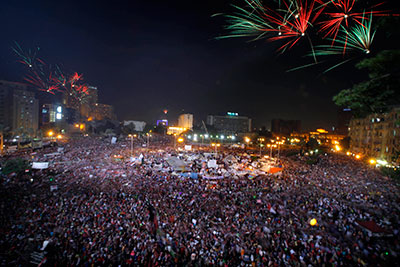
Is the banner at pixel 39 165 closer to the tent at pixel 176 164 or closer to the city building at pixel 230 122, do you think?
the tent at pixel 176 164

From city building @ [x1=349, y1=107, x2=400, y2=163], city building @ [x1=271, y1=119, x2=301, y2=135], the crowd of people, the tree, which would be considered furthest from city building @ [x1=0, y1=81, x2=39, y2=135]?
city building @ [x1=271, y1=119, x2=301, y2=135]

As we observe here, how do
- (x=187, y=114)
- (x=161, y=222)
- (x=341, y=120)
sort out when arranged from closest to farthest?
(x=161, y=222) → (x=341, y=120) → (x=187, y=114)

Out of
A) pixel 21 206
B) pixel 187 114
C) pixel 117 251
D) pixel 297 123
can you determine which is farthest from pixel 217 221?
pixel 297 123

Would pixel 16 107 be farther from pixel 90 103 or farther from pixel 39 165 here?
pixel 90 103

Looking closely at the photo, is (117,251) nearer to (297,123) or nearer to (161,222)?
(161,222)

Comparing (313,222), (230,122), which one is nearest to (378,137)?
(313,222)

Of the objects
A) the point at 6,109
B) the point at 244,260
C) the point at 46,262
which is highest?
the point at 6,109

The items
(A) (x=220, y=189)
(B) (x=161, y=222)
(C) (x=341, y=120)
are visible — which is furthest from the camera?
(C) (x=341, y=120)
